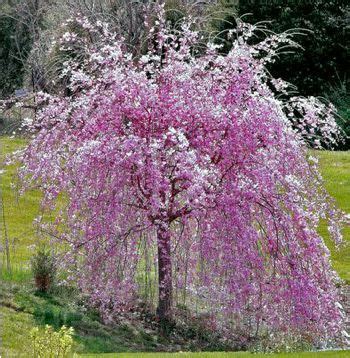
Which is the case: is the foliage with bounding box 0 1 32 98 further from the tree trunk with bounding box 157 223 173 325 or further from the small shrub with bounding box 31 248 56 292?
the tree trunk with bounding box 157 223 173 325

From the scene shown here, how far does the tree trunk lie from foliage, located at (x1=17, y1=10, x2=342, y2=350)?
0.7 inches

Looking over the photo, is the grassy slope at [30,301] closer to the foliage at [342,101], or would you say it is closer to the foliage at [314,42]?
the foliage at [342,101]

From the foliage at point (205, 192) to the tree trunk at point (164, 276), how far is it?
18 millimetres

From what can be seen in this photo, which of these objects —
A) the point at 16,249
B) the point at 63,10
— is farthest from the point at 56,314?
the point at 63,10

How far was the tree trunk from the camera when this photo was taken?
1101 cm

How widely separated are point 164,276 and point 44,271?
1.78 m

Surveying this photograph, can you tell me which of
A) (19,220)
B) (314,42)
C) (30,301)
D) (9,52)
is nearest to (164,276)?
(30,301)

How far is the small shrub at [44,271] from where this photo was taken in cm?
1203

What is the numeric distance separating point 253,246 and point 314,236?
2.31 feet

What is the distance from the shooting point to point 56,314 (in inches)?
441

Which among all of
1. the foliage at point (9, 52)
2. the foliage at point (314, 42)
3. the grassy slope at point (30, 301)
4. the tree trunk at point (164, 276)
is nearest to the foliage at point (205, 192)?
the tree trunk at point (164, 276)

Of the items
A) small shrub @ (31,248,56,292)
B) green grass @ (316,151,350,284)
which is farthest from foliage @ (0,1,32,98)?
small shrub @ (31,248,56,292)

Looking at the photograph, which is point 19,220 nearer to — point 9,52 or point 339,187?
point 339,187

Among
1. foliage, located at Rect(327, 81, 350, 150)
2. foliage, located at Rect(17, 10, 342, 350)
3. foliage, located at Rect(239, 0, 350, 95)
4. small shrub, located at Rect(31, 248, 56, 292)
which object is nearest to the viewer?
foliage, located at Rect(17, 10, 342, 350)
